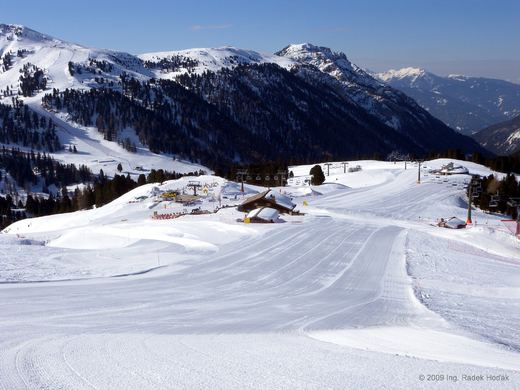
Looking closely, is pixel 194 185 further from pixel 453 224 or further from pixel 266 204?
pixel 453 224

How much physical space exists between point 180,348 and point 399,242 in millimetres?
30233

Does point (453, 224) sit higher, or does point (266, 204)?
point (266, 204)

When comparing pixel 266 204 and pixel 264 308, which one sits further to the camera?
pixel 266 204

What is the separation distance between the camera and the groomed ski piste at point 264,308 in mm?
9469

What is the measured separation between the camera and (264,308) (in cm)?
1919

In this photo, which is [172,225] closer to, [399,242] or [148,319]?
[399,242]

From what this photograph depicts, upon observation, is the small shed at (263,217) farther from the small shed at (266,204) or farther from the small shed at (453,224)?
the small shed at (453,224)

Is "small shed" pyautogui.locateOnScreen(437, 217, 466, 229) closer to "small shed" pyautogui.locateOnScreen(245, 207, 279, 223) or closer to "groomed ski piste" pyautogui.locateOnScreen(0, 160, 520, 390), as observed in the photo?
"groomed ski piste" pyautogui.locateOnScreen(0, 160, 520, 390)

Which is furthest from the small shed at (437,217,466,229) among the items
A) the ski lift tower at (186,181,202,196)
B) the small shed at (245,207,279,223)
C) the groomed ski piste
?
the ski lift tower at (186,181,202,196)

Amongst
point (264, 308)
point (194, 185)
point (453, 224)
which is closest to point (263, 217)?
point (453, 224)

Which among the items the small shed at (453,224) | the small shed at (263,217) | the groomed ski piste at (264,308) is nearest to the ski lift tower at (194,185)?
the groomed ski piste at (264,308)

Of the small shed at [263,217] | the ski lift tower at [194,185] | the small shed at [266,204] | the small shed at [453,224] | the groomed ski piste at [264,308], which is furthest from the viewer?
the ski lift tower at [194,185]

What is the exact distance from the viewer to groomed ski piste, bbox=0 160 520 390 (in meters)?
9.47

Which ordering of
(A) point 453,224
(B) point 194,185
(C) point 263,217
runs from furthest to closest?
(B) point 194,185 < (A) point 453,224 < (C) point 263,217
